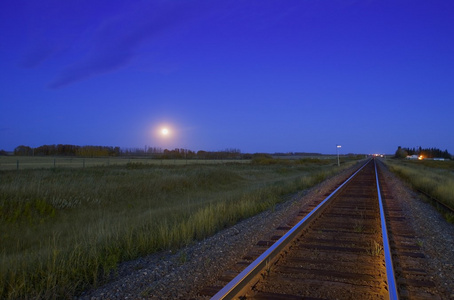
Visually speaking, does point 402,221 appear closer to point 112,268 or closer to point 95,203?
point 112,268

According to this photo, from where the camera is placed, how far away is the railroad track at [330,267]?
4.40 metres

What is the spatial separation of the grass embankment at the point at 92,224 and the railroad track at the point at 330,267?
217 centimetres

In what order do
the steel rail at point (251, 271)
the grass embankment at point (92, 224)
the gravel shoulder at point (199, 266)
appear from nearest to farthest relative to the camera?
the steel rail at point (251, 271) → the gravel shoulder at point (199, 266) → the grass embankment at point (92, 224)

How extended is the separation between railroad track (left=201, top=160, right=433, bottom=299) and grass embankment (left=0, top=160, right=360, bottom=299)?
2165 mm

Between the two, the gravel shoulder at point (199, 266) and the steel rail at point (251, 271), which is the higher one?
the steel rail at point (251, 271)

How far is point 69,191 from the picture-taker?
1570 centimetres

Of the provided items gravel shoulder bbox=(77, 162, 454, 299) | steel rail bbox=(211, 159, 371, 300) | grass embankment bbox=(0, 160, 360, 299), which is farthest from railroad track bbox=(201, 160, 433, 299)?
grass embankment bbox=(0, 160, 360, 299)

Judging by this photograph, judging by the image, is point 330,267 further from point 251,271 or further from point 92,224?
point 92,224

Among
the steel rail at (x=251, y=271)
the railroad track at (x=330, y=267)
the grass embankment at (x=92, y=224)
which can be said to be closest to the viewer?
the steel rail at (x=251, y=271)

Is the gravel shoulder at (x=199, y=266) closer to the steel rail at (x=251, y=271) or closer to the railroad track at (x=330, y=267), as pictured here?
the railroad track at (x=330, y=267)

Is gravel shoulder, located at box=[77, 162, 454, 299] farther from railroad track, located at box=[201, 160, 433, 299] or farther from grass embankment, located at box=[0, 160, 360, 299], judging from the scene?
grass embankment, located at box=[0, 160, 360, 299]

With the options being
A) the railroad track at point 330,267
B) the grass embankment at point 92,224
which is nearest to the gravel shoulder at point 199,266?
the railroad track at point 330,267

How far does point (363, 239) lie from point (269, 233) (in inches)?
81.4

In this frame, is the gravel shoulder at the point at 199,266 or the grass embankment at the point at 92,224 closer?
the gravel shoulder at the point at 199,266
